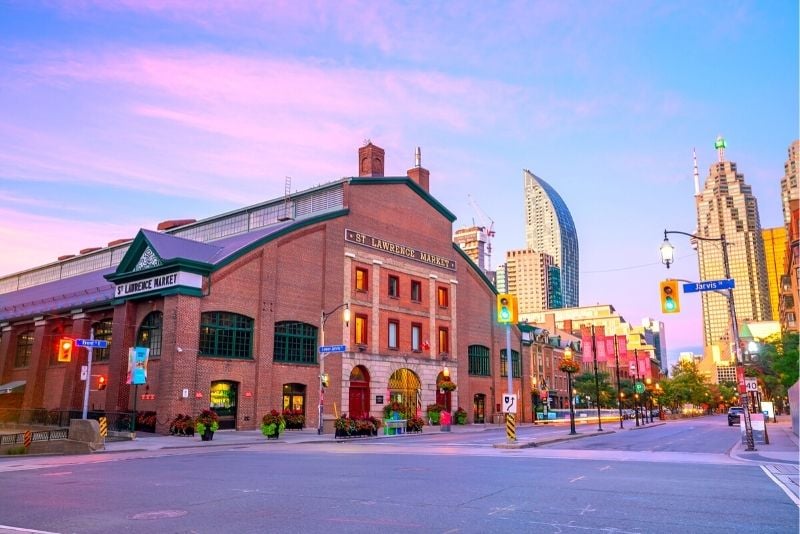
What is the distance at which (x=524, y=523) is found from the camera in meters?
10.5

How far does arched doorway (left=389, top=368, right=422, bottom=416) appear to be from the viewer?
2211 inches

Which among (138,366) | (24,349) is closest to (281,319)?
(138,366)

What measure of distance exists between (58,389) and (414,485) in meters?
46.2

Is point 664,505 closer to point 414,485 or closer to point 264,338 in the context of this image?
point 414,485

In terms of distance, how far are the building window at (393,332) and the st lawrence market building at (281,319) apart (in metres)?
0.11

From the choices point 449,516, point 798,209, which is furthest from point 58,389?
point 798,209

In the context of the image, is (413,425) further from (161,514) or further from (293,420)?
(161,514)

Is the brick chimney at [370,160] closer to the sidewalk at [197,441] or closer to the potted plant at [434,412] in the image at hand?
the potted plant at [434,412]

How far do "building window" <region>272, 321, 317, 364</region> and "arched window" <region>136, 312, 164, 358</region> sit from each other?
7.82 metres

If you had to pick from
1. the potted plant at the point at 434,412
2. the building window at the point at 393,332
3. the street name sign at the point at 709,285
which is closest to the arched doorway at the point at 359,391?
the building window at the point at 393,332

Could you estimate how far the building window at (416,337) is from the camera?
5896cm

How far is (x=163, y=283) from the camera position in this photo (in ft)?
140

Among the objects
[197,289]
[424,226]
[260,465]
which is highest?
[424,226]

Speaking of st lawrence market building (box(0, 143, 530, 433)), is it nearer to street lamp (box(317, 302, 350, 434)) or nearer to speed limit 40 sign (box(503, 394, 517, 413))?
street lamp (box(317, 302, 350, 434))
